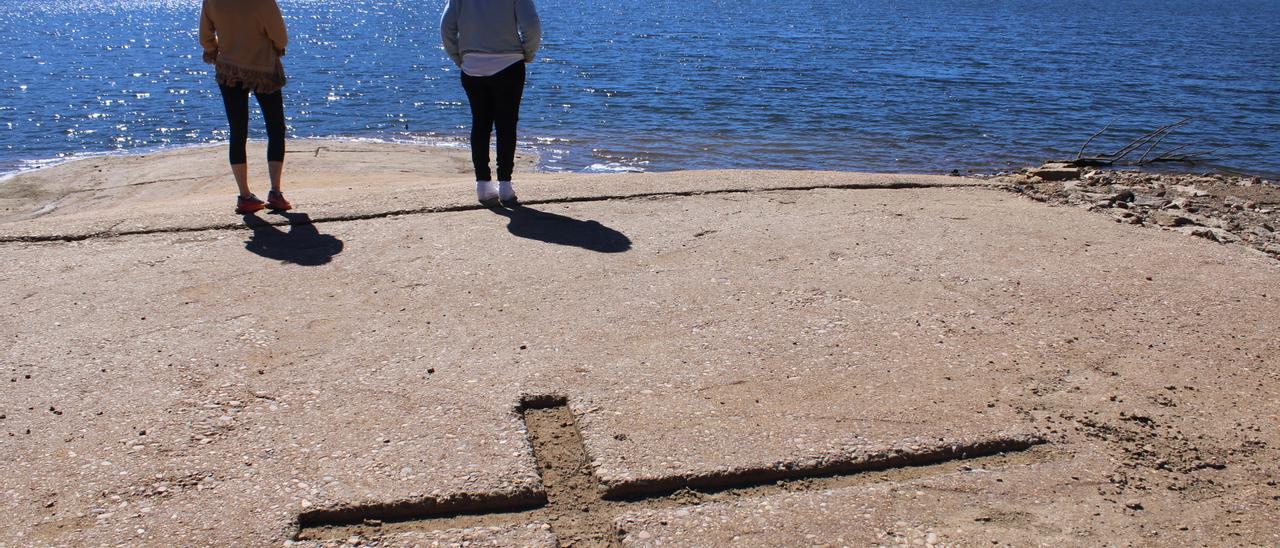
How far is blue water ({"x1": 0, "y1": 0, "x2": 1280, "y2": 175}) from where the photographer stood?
1457 centimetres

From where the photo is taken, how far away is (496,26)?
6.44 metres

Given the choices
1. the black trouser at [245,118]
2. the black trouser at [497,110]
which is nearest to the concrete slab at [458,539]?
the black trouser at [497,110]

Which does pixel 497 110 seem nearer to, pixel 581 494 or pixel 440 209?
pixel 440 209

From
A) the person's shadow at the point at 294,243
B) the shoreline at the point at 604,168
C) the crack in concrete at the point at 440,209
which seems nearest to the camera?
the person's shadow at the point at 294,243

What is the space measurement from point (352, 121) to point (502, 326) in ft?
42.2

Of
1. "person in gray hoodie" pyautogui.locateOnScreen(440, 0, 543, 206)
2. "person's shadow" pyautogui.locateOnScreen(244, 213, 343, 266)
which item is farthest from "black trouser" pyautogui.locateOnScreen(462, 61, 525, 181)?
"person's shadow" pyautogui.locateOnScreen(244, 213, 343, 266)

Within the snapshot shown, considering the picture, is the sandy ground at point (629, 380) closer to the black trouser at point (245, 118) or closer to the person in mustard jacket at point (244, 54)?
the person in mustard jacket at point (244, 54)

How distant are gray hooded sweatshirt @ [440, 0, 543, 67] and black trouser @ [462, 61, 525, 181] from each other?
15 cm

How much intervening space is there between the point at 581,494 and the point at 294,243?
3.11 m

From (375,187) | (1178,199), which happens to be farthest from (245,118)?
(1178,199)

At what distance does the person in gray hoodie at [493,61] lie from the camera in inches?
254

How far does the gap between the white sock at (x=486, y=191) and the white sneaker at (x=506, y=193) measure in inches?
1.5

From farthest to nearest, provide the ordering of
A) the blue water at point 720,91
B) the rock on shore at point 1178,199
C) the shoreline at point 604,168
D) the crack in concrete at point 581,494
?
1. the blue water at point 720,91
2. the shoreline at point 604,168
3. the rock on shore at point 1178,199
4. the crack in concrete at point 581,494

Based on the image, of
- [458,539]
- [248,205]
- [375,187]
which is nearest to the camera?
[458,539]
